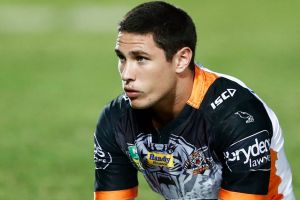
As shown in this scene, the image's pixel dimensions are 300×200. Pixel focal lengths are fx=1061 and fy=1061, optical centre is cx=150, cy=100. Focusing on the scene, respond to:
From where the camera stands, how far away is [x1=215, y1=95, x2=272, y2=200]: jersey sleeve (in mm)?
7438

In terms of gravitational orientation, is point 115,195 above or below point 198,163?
below

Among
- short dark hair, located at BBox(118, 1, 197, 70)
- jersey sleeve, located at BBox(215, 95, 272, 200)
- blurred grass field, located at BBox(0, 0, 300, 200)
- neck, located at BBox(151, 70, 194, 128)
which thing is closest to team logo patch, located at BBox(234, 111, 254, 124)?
jersey sleeve, located at BBox(215, 95, 272, 200)

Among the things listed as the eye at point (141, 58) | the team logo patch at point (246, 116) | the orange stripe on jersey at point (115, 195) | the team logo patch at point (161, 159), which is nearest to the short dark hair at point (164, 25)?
the eye at point (141, 58)

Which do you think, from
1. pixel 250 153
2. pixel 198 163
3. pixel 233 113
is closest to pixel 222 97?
pixel 233 113

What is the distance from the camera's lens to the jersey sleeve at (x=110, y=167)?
8.08m

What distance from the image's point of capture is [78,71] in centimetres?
2080

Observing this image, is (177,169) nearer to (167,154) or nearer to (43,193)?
(167,154)

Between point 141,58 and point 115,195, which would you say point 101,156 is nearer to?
point 115,195

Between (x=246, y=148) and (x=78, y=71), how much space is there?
1354cm

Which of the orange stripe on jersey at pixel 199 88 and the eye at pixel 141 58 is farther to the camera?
the orange stripe on jersey at pixel 199 88

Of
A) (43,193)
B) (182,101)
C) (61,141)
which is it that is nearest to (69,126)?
(61,141)

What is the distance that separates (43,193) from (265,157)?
457cm

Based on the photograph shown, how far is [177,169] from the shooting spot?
26.4 ft

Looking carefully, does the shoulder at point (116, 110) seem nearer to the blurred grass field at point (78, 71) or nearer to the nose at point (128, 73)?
the nose at point (128, 73)
